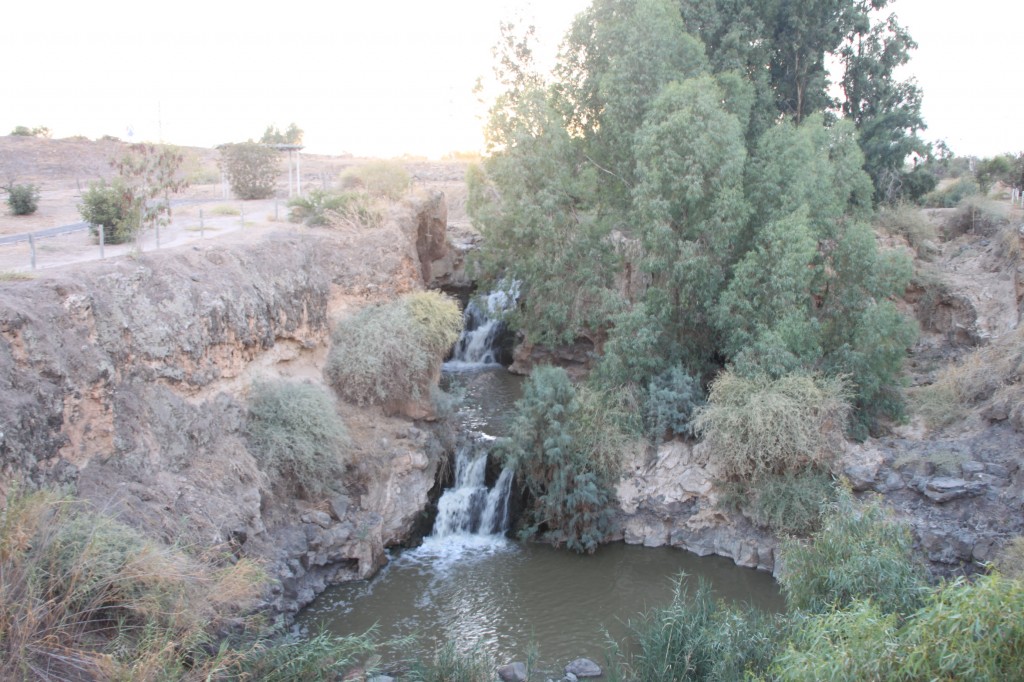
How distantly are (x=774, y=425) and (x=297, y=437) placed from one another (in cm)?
965

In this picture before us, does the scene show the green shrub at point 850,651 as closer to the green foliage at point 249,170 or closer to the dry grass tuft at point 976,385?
the dry grass tuft at point 976,385

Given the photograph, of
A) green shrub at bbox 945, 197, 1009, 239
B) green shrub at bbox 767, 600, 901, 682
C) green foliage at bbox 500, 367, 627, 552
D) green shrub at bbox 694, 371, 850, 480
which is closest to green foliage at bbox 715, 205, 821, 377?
green shrub at bbox 694, 371, 850, 480

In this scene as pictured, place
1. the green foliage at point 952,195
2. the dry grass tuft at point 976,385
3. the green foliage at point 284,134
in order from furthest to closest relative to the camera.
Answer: the green foliage at point 284,134
the green foliage at point 952,195
the dry grass tuft at point 976,385

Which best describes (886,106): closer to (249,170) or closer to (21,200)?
(249,170)

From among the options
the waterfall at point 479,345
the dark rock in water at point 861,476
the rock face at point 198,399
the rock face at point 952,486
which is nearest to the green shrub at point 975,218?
the rock face at point 952,486

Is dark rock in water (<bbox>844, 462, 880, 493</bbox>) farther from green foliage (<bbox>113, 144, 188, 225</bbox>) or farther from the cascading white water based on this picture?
green foliage (<bbox>113, 144, 188, 225</bbox>)

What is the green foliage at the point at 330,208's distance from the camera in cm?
2217

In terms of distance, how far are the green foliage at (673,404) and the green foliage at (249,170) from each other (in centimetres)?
1803

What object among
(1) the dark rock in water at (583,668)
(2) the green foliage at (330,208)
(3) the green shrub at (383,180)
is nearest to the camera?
(1) the dark rock in water at (583,668)

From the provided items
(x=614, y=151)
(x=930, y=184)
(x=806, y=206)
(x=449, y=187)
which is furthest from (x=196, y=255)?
(x=930, y=184)

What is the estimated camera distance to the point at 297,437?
1631 cm

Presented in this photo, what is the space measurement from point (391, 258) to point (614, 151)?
680 cm

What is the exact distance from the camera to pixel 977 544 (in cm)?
1501

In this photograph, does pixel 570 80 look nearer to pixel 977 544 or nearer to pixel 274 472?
pixel 274 472
